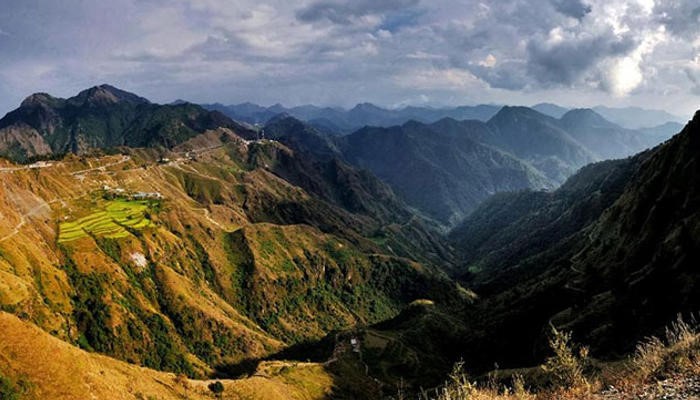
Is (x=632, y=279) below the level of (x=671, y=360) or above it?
below

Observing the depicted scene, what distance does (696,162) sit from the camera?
14412 cm

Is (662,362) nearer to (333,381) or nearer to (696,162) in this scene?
(333,381)

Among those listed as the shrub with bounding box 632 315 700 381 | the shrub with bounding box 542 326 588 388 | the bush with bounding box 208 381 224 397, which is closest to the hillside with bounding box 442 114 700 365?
the shrub with bounding box 542 326 588 388

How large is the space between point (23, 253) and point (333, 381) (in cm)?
14115

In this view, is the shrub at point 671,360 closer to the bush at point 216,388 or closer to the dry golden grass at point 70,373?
the dry golden grass at point 70,373

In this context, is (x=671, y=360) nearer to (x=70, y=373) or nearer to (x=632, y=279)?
(x=70, y=373)

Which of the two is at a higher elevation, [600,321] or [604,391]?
[604,391]

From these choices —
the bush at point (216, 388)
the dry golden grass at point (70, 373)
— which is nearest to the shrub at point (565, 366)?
the dry golden grass at point (70, 373)

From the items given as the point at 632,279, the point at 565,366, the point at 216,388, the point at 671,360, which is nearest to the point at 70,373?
the point at 216,388

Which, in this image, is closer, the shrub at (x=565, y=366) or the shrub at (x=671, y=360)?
the shrub at (x=671, y=360)

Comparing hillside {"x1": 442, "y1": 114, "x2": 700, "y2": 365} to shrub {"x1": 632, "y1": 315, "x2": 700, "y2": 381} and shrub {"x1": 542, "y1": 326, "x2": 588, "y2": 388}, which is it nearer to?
shrub {"x1": 542, "y1": 326, "x2": 588, "y2": 388}

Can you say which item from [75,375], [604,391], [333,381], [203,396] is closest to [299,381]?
[333,381]

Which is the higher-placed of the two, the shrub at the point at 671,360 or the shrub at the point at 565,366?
the shrub at the point at 671,360

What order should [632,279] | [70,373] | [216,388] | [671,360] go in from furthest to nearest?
[632,279] → [216,388] → [70,373] → [671,360]
